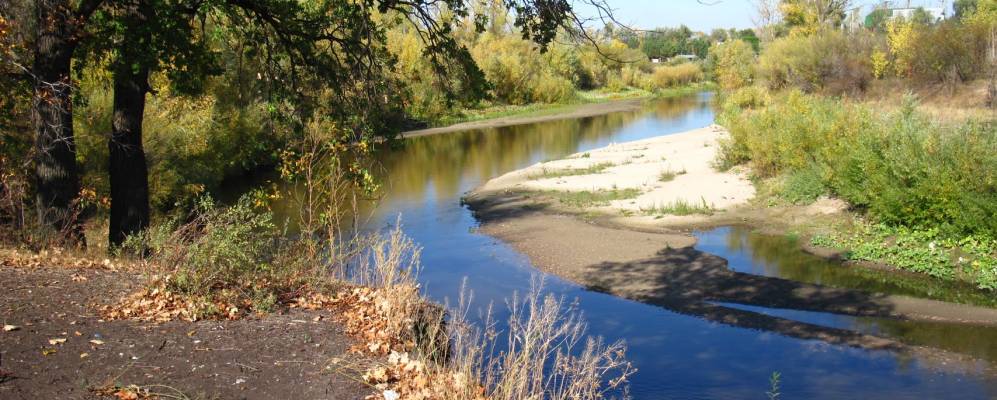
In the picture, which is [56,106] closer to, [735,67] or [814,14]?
[735,67]

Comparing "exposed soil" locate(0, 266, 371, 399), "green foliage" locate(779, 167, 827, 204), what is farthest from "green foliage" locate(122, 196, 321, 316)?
"green foliage" locate(779, 167, 827, 204)

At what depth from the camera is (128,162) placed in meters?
11.1

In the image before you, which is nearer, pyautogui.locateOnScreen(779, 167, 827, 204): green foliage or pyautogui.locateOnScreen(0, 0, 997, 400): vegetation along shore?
pyautogui.locateOnScreen(0, 0, 997, 400): vegetation along shore

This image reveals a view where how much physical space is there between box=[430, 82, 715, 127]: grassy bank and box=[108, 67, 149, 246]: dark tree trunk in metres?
38.3

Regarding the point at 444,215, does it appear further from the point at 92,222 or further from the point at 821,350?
the point at 821,350

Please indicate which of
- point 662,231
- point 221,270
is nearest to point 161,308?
point 221,270

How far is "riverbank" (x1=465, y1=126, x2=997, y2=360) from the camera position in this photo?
514 inches

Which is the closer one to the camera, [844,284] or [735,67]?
[844,284]

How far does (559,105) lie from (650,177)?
4190 centimetres

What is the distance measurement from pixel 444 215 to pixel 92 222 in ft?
30.3

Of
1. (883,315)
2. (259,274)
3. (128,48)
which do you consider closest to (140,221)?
(128,48)

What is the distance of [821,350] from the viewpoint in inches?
446

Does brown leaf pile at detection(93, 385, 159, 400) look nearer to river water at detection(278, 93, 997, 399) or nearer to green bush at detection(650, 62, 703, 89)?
river water at detection(278, 93, 997, 399)

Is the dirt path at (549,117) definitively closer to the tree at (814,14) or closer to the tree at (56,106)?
the tree at (814,14)
